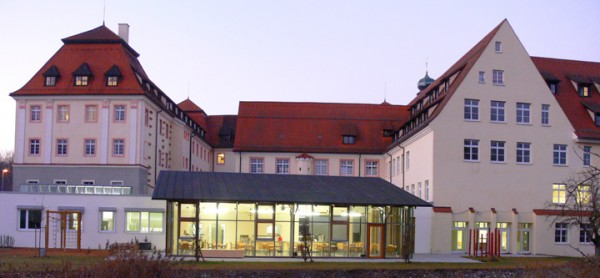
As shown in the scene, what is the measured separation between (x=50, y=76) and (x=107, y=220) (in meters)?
14.4

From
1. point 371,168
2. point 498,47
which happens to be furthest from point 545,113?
point 371,168

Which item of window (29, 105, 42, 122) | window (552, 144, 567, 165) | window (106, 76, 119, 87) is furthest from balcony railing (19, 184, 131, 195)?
window (552, 144, 567, 165)

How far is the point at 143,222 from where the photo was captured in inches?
1805

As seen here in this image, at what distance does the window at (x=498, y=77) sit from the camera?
50156 mm

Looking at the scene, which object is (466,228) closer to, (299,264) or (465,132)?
(465,132)

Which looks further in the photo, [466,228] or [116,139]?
[116,139]

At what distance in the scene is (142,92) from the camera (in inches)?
2133

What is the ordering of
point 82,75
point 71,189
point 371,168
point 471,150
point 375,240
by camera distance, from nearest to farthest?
point 375,240 < point 71,189 < point 471,150 < point 82,75 < point 371,168

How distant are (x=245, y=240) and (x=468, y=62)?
773 inches

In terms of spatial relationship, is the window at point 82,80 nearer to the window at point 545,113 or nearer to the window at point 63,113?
the window at point 63,113

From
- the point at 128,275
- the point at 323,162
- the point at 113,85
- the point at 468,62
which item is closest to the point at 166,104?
the point at 113,85

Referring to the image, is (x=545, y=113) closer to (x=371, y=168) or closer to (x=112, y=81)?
(x=371, y=168)

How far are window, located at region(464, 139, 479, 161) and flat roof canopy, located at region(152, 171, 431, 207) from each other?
645 centimetres

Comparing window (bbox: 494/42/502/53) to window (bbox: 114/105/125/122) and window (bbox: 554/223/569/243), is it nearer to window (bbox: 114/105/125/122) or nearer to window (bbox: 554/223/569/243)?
window (bbox: 554/223/569/243)
